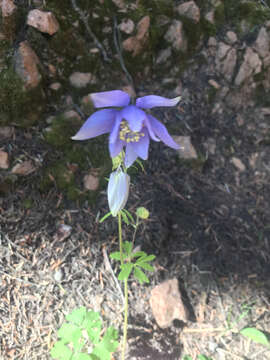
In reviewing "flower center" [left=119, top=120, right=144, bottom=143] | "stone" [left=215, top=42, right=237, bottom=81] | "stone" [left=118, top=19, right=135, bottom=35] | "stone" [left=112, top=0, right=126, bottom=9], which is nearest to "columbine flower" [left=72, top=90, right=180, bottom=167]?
"flower center" [left=119, top=120, right=144, bottom=143]

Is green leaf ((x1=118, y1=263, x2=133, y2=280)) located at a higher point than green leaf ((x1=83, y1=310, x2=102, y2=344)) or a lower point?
higher

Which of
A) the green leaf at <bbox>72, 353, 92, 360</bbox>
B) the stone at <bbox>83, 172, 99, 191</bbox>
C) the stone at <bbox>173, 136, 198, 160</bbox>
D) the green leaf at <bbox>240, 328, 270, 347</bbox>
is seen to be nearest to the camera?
the green leaf at <bbox>72, 353, 92, 360</bbox>

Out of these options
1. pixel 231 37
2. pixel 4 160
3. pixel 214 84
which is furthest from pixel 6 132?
pixel 231 37

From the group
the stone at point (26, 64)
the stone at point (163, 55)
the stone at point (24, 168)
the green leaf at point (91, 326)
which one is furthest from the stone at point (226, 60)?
the green leaf at point (91, 326)

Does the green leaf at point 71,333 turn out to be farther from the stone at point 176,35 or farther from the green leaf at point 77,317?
the stone at point 176,35

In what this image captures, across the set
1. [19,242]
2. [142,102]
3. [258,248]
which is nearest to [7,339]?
[19,242]

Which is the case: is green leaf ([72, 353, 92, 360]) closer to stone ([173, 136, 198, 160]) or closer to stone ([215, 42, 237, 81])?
stone ([173, 136, 198, 160])
